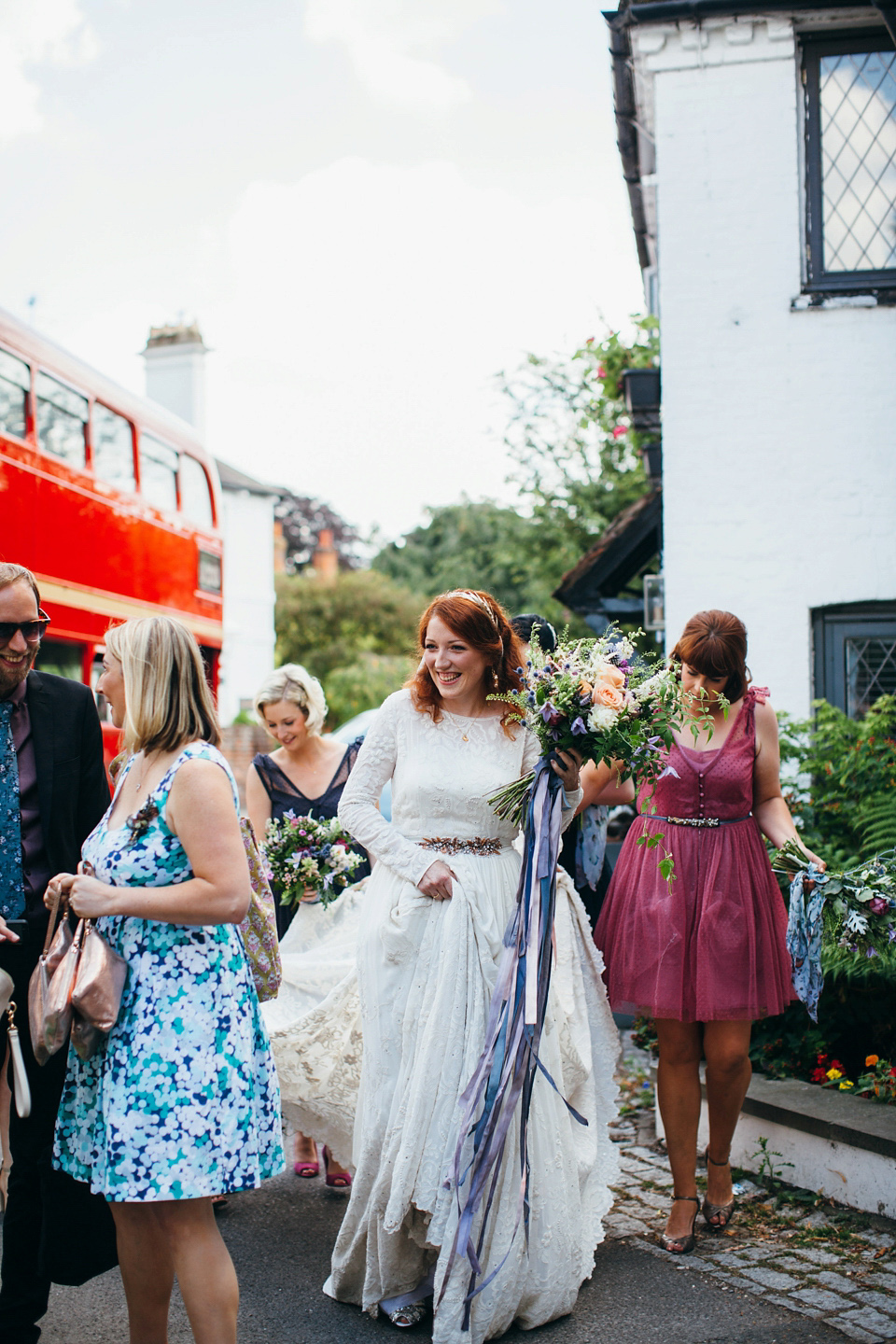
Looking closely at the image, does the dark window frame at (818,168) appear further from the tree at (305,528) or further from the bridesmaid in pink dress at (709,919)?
the tree at (305,528)

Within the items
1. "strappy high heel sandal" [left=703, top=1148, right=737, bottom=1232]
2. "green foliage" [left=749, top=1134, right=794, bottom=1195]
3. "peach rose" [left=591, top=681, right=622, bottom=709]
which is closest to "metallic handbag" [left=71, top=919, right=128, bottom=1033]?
"peach rose" [left=591, top=681, right=622, bottom=709]

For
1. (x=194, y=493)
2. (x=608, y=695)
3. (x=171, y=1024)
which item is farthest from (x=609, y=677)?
(x=194, y=493)

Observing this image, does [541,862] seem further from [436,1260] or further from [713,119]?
[713,119]

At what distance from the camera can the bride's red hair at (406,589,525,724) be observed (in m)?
3.97

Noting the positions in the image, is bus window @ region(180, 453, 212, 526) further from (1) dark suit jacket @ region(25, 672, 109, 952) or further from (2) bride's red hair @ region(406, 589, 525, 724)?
(1) dark suit jacket @ region(25, 672, 109, 952)

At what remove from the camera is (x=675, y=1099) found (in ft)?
14.7

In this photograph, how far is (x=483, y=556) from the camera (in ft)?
132

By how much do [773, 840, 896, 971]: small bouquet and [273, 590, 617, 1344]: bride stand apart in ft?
2.66

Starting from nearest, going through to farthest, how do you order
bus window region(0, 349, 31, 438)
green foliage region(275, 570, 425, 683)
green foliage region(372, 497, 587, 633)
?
bus window region(0, 349, 31, 438) → green foliage region(372, 497, 587, 633) → green foliage region(275, 570, 425, 683)

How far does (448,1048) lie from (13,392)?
740 centimetres

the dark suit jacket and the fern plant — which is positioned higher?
the dark suit jacket

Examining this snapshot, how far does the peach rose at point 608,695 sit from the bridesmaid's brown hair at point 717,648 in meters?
0.82

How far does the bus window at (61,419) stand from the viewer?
9930 millimetres

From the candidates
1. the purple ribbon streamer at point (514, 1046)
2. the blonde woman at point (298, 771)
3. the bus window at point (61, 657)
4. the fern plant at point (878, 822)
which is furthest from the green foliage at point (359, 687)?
the purple ribbon streamer at point (514, 1046)
